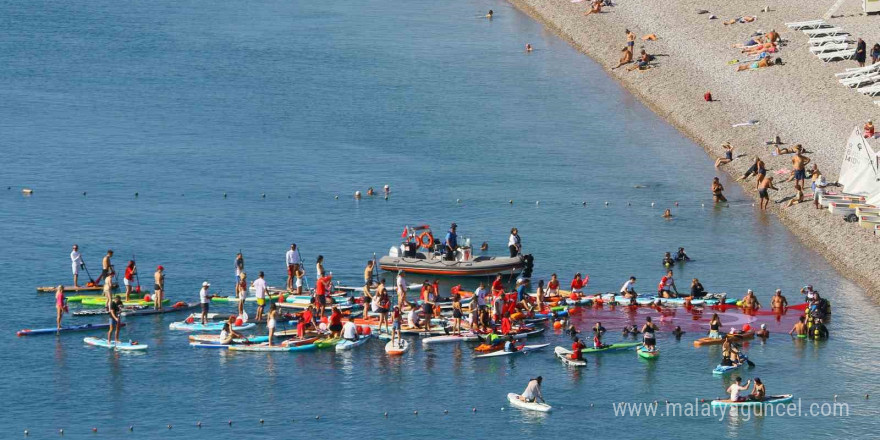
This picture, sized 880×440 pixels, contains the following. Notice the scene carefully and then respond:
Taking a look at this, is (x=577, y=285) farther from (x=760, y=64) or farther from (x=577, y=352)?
(x=760, y=64)

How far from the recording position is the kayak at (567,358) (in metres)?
67.8

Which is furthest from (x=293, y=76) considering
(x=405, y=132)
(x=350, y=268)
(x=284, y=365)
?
(x=284, y=365)

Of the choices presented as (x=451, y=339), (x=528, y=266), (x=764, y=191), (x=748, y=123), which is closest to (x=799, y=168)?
(x=764, y=191)

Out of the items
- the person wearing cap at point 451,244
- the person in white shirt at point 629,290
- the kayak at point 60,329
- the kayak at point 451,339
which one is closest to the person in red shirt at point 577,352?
the kayak at point 451,339

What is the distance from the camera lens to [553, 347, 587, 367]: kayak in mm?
67812

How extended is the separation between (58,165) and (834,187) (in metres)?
52.3

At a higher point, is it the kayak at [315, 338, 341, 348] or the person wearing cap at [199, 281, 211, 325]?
the person wearing cap at [199, 281, 211, 325]

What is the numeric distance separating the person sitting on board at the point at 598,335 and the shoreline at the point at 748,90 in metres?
16.7

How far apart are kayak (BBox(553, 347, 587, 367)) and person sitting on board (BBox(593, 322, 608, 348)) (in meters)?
1.61

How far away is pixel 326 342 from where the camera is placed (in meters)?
69.8

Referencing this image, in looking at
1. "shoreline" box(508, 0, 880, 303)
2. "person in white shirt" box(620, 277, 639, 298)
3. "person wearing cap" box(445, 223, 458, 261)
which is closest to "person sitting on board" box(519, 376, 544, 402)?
"person in white shirt" box(620, 277, 639, 298)

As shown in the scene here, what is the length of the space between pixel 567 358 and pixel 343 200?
1225 inches

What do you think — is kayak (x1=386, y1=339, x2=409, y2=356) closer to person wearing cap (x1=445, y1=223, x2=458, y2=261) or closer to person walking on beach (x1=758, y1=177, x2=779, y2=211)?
person wearing cap (x1=445, y1=223, x2=458, y2=261)

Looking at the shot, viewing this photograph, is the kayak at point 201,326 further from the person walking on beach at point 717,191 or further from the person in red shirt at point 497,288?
the person walking on beach at point 717,191
